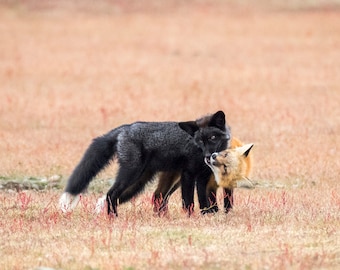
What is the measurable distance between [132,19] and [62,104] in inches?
756

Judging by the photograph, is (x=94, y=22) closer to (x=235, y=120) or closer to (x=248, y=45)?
(x=248, y=45)

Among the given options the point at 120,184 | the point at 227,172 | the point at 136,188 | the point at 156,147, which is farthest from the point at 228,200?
the point at 120,184

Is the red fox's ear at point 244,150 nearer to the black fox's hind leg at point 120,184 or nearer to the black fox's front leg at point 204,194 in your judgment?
the black fox's front leg at point 204,194

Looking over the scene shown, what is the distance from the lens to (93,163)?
13.1 m

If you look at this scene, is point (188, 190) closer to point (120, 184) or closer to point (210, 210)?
point (210, 210)

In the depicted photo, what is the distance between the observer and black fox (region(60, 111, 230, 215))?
41.7 ft

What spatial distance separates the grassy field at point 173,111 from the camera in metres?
10.4

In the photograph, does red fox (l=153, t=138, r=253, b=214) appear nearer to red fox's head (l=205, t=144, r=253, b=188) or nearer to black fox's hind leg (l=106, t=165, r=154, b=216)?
red fox's head (l=205, t=144, r=253, b=188)

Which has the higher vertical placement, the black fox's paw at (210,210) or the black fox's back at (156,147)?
the black fox's back at (156,147)

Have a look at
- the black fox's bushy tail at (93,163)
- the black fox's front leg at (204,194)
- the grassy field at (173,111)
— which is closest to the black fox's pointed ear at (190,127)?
the black fox's front leg at (204,194)

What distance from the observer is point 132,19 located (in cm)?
4528

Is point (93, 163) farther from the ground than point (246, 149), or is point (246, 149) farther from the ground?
point (246, 149)

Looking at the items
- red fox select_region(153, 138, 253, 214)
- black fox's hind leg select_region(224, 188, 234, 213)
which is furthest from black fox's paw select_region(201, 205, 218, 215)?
black fox's hind leg select_region(224, 188, 234, 213)

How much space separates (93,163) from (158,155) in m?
0.89
